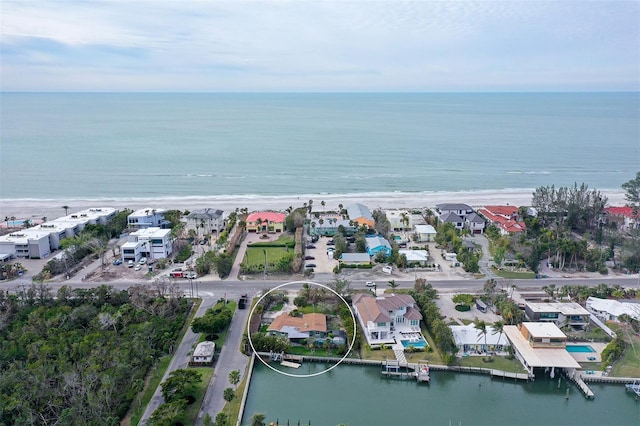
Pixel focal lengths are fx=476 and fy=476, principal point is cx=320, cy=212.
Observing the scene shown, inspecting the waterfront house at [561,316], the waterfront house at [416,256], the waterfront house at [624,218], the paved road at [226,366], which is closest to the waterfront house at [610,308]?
the waterfront house at [561,316]

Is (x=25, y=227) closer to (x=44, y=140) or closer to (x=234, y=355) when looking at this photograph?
(x=234, y=355)

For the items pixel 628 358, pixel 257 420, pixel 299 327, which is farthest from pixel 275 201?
pixel 628 358

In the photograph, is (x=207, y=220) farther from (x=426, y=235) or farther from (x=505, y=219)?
(x=505, y=219)

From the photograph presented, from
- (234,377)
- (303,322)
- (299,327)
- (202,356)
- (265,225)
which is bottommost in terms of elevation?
(202,356)

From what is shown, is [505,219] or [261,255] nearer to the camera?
[261,255]

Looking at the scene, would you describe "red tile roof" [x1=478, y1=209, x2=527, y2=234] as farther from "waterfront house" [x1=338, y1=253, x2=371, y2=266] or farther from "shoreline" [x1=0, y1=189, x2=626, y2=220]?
"waterfront house" [x1=338, y1=253, x2=371, y2=266]

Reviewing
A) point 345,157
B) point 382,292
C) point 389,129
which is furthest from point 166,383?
point 389,129
